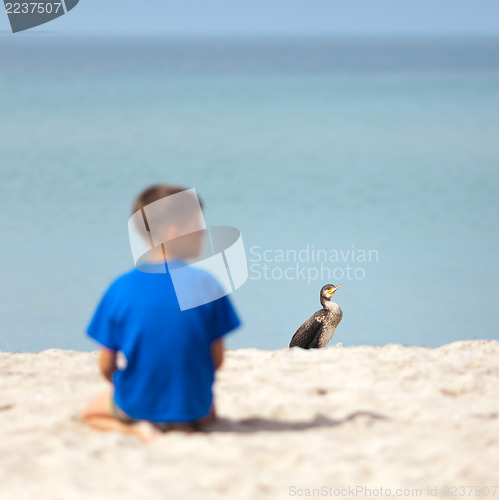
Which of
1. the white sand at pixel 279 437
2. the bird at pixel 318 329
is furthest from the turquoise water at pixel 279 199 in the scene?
the white sand at pixel 279 437

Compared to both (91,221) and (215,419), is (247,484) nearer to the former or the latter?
(215,419)

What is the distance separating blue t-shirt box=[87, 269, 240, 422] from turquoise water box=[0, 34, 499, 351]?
16.2ft

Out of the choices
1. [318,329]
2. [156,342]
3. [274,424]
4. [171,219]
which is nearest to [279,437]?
[274,424]

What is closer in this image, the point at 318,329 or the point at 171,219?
the point at 171,219

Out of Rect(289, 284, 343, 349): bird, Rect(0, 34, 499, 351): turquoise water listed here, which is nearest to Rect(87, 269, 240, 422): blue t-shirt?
Rect(289, 284, 343, 349): bird

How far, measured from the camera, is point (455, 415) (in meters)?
3.56

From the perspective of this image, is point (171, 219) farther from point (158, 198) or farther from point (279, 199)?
point (279, 199)

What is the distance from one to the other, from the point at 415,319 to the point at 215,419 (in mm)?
6283

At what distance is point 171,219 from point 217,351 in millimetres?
577

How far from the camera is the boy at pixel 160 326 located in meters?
3.10

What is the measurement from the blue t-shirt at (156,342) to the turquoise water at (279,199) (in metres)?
4.95

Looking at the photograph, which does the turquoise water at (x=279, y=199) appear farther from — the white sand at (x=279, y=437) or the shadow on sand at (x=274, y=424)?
the shadow on sand at (x=274, y=424)

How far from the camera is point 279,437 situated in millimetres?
3256

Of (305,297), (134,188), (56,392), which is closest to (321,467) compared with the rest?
(56,392)
